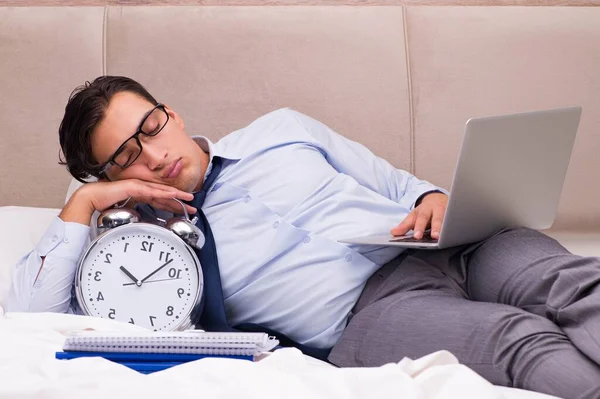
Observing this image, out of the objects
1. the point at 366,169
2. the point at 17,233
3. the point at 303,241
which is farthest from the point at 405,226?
the point at 17,233

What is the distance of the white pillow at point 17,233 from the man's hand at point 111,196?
21cm

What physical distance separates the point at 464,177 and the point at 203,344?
518 millimetres

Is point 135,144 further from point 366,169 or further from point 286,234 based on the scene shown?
point 366,169

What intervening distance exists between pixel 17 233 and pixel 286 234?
26.6 inches

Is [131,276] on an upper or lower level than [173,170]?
lower

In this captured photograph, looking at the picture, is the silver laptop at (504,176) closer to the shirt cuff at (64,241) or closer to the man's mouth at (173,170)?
the man's mouth at (173,170)

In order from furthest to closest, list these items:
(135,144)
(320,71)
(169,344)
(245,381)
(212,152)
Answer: (320,71) → (212,152) → (135,144) → (169,344) → (245,381)

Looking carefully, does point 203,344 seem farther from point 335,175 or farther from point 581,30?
point 581,30

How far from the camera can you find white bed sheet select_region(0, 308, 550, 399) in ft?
3.15

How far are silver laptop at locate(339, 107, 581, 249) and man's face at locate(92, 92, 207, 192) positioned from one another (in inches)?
15.5

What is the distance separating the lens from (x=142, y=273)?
162cm

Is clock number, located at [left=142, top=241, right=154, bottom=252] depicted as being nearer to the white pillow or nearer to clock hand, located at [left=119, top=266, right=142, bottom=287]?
clock hand, located at [left=119, top=266, right=142, bottom=287]

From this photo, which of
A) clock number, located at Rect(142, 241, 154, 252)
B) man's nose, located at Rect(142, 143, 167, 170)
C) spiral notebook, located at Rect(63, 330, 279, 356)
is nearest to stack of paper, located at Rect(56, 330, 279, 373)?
spiral notebook, located at Rect(63, 330, 279, 356)

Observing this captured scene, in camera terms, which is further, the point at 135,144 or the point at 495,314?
the point at 135,144
